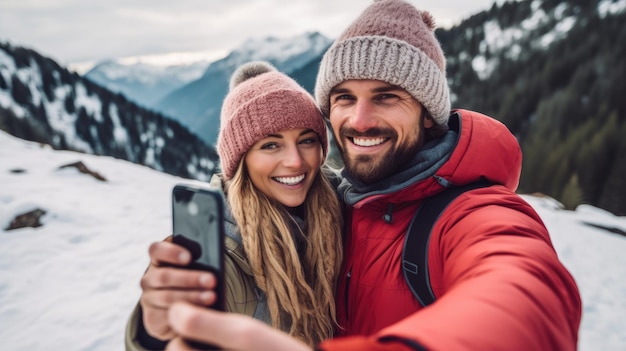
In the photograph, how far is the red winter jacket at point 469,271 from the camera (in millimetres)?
690

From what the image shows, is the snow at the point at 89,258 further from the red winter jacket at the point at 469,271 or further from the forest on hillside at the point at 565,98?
the forest on hillside at the point at 565,98

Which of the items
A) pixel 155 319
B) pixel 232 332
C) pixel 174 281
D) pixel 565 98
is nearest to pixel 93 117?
pixel 155 319

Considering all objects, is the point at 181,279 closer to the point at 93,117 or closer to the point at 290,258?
the point at 290,258

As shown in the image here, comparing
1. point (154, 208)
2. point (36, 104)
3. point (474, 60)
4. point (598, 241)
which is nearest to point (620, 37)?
point (474, 60)

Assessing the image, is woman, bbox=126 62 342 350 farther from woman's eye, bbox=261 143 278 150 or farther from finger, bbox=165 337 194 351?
finger, bbox=165 337 194 351

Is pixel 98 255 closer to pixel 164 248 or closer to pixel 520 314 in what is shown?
pixel 164 248

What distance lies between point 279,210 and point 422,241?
890mm

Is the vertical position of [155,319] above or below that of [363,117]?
below

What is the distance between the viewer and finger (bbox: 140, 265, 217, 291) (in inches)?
25.6

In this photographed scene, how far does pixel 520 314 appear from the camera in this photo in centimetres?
77

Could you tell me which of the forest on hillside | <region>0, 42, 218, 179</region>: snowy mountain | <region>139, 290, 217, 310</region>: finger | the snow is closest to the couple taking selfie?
<region>139, 290, 217, 310</region>: finger

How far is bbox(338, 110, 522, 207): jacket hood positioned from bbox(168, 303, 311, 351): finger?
1239 mm

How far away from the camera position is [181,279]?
0.68 meters

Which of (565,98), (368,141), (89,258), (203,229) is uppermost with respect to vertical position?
(203,229)
